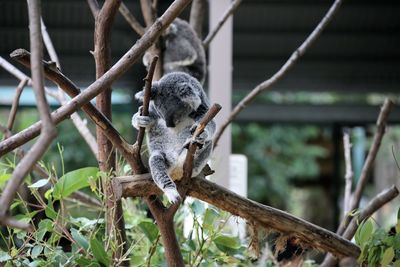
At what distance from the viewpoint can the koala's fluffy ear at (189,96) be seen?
7.77 feet

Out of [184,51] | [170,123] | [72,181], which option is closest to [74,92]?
[72,181]

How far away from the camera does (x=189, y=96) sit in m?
2.37

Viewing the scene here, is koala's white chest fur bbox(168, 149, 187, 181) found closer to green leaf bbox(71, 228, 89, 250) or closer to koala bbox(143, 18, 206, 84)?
green leaf bbox(71, 228, 89, 250)

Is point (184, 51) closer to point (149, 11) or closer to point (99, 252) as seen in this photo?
point (149, 11)

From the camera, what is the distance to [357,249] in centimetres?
211

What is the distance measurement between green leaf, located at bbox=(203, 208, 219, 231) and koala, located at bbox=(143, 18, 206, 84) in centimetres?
194

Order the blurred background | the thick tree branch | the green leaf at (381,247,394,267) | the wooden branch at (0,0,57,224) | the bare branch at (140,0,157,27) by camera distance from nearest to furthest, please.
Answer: the wooden branch at (0,0,57,224) → the thick tree branch → the green leaf at (381,247,394,267) → the bare branch at (140,0,157,27) → the blurred background

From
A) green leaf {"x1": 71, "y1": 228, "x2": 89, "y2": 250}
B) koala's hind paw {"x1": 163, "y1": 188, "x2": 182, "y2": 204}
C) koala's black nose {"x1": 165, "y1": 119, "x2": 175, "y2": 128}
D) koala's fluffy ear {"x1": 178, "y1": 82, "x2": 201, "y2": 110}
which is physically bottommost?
green leaf {"x1": 71, "y1": 228, "x2": 89, "y2": 250}

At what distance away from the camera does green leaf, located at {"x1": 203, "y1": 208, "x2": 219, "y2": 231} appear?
7.19 feet

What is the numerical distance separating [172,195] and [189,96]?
1.71 feet

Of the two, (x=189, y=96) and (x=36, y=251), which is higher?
(x=189, y=96)

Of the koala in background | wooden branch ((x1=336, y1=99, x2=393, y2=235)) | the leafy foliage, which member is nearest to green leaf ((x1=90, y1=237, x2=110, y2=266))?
the koala in background

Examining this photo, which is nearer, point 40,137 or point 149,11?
point 40,137

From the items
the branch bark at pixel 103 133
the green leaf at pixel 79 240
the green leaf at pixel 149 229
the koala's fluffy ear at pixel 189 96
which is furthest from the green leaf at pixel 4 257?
the koala's fluffy ear at pixel 189 96
